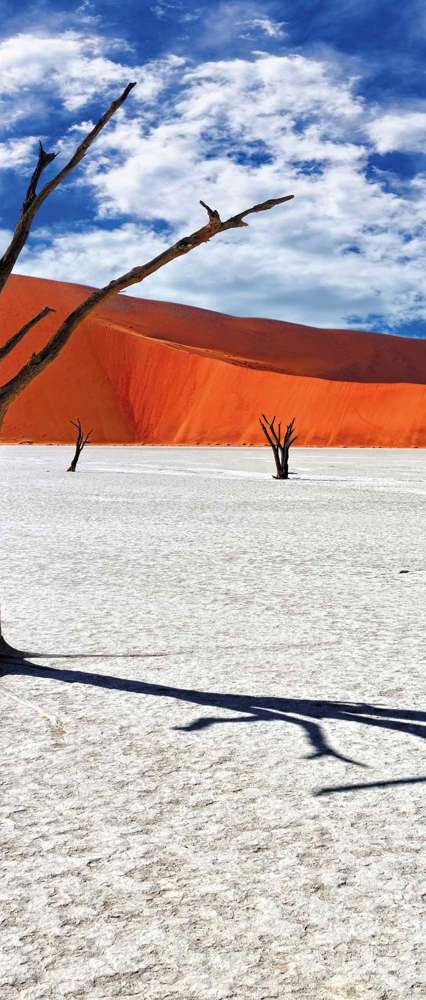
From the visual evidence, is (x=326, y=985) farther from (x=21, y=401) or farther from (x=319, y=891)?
(x=21, y=401)

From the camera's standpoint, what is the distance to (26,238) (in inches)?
180

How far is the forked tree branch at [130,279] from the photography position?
13.6 ft

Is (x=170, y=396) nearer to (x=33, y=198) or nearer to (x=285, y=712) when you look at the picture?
(x=33, y=198)

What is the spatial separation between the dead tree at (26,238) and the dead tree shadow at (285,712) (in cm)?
127

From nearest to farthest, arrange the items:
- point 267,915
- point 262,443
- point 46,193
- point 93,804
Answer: point 267,915, point 93,804, point 46,193, point 262,443

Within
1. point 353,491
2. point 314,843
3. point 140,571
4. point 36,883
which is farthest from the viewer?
point 353,491

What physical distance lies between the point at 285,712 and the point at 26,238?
243 centimetres

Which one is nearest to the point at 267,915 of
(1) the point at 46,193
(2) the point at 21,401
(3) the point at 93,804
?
(3) the point at 93,804

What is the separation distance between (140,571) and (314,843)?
5.22m

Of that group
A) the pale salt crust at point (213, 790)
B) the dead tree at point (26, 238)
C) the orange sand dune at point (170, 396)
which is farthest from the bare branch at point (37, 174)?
the orange sand dune at point (170, 396)

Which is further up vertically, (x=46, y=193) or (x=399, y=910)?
(x=46, y=193)

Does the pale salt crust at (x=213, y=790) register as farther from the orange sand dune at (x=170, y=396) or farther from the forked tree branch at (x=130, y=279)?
the orange sand dune at (x=170, y=396)

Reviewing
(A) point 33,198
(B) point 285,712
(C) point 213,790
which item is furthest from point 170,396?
(C) point 213,790

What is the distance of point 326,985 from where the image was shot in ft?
6.11
